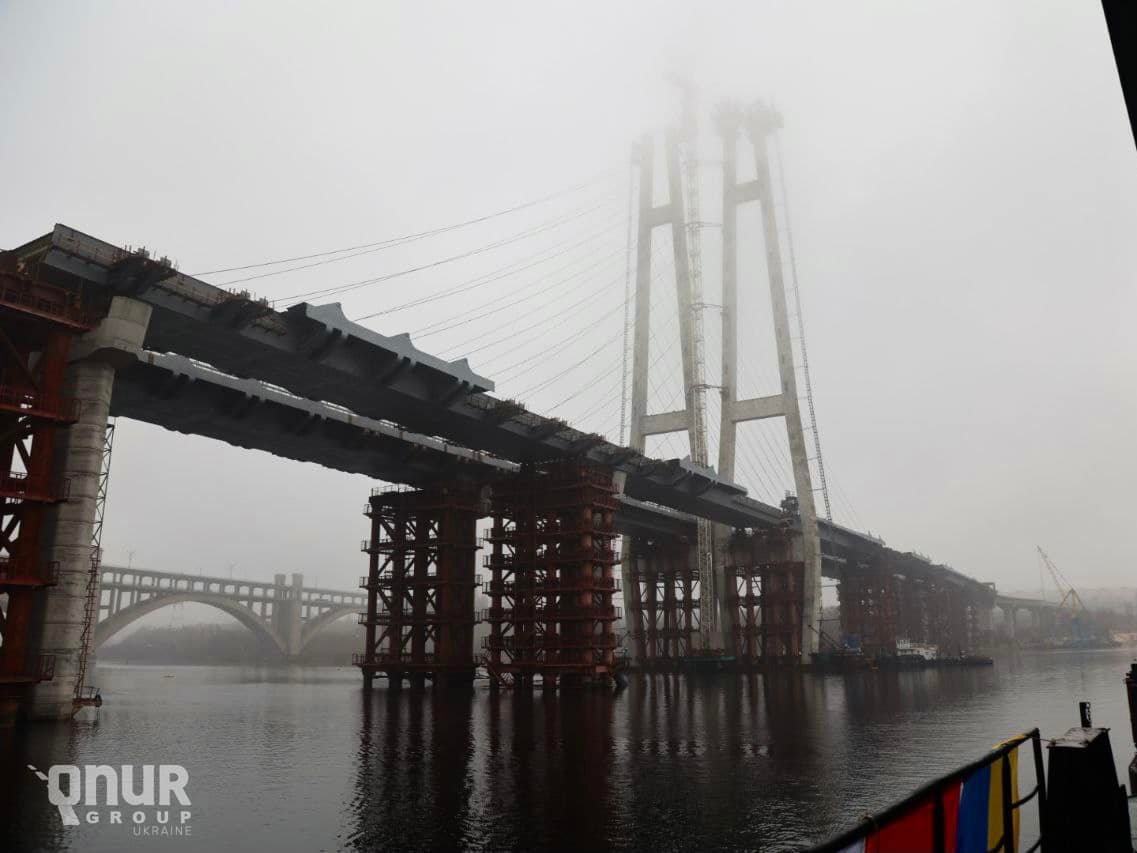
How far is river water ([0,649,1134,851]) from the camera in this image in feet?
58.3

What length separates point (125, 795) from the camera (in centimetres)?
2283

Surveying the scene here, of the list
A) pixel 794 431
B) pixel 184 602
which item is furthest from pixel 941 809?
pixel 184 602

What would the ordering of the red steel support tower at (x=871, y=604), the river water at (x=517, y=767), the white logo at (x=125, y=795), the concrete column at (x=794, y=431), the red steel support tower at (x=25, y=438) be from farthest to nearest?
the red steel support tower at (x=871, y=604)
the concrete column at (x=794, y=431)
the red steel support tower at (x=25, y=438)
the white logo at (x=125, y=795)
the river water at (x=517, y=767)

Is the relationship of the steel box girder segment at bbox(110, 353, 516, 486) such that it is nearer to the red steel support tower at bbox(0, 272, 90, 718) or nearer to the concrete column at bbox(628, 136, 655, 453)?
the red steel support tower at bbox(0, 272, 90, 718)

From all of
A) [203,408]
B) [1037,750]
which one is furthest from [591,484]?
[1037,750]

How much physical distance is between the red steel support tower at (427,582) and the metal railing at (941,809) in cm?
6406

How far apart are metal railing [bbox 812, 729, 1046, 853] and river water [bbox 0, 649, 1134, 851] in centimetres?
944

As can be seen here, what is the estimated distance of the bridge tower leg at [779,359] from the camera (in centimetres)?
10238

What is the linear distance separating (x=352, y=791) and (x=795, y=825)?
11.5 m

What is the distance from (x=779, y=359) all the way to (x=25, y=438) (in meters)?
84.7

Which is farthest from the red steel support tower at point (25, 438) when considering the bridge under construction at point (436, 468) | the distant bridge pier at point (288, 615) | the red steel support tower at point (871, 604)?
the distant bridge pier at point (288, 615)

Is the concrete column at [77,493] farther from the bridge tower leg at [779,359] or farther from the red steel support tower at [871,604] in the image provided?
the red steel support tower at [871,604]

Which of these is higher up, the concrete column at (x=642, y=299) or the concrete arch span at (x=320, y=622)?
the concrete column at (x=642, y=299)

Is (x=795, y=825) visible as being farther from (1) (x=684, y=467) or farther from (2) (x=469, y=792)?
(1) (x=684, y=467)
